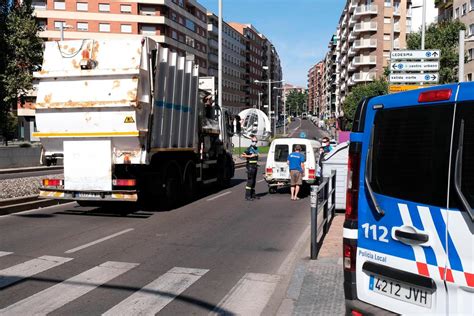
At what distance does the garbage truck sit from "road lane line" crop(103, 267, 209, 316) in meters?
4.30

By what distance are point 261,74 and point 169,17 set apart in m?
74.1

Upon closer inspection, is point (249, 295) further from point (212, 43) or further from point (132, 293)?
point (212, 43)

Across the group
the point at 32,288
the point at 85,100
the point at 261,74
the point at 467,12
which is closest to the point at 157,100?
the point at 85,100

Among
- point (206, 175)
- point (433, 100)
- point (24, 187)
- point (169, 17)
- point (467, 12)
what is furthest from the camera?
point (169, 17)

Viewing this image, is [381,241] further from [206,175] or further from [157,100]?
[206,175]

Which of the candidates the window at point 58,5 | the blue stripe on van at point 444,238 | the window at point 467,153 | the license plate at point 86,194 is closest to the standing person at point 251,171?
the license plate at point 86,194

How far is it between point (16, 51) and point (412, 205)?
22.2 metres

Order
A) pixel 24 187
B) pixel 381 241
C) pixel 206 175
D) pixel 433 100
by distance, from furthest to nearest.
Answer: pixel 206 175, pixel 24 187, pixel 381 241, pixel 433 100

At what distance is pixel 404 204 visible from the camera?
307 cm

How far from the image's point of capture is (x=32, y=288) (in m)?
5.67

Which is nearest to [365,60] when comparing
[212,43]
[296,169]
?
[212,43]

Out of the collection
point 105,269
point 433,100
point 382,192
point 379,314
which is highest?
point 433,100

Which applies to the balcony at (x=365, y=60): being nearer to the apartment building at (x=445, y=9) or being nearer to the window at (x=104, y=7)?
the apartment building at (x=445, y=9)

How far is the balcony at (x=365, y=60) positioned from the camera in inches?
3346
